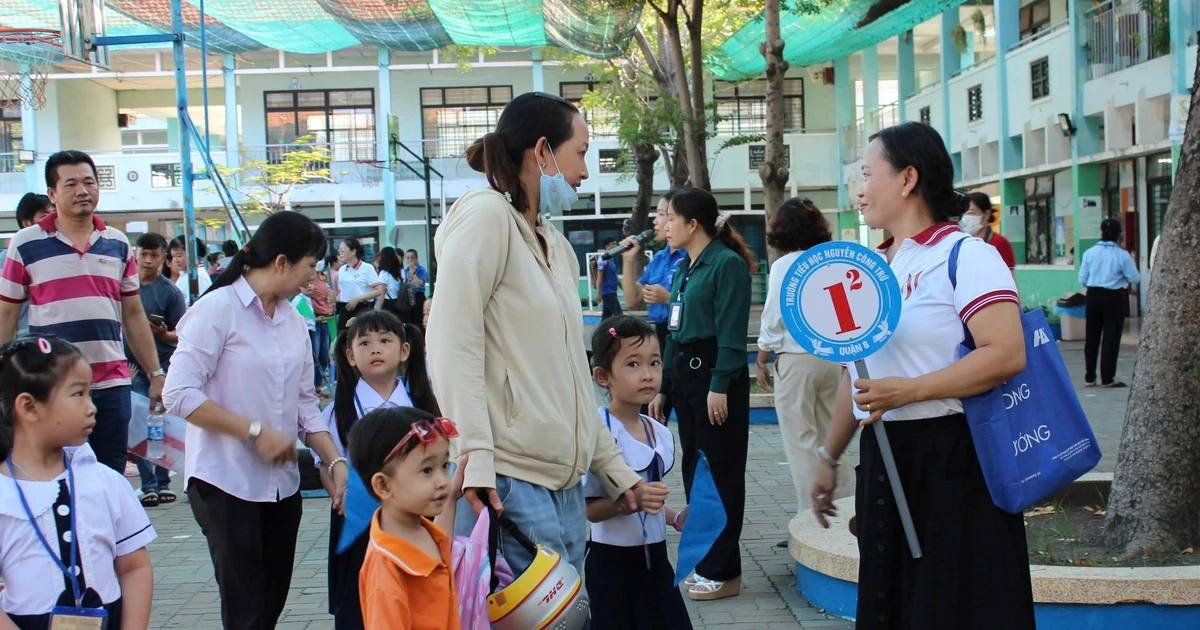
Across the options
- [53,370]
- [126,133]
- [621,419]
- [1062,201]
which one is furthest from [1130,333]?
[126,133]

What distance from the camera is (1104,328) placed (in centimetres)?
1305

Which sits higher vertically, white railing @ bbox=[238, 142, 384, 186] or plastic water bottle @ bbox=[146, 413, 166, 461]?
white railing @ bbox=[238, 142, 384, 186]

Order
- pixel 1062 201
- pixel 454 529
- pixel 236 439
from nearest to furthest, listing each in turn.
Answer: pixel 454 529 → pixel 236 439 → pixel 1062 201

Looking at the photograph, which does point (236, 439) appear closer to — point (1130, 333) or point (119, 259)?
point (119, 259)

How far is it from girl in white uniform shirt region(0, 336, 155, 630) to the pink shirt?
0.69m

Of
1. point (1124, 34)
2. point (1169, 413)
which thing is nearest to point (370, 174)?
point (1124, 34)

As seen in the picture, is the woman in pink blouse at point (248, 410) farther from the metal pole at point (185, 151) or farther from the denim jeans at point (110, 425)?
the metal pole at point (185, 151)

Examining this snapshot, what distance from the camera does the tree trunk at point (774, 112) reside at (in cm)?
1218

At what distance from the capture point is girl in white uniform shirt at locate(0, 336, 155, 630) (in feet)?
9.36

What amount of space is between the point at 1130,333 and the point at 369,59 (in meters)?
25.8

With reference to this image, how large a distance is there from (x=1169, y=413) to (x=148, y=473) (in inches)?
267

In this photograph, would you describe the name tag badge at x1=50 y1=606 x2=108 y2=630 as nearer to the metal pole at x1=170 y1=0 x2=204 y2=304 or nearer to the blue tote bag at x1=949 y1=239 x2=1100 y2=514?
the blue tote bag at x1=949 y1=239 x2=1100 y2=514

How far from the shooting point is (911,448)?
9.95ft

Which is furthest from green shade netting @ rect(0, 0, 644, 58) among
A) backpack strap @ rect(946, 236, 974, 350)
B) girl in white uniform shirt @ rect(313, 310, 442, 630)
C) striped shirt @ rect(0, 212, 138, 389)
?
backpack strap @ rect(946, 236, 974, 350)
